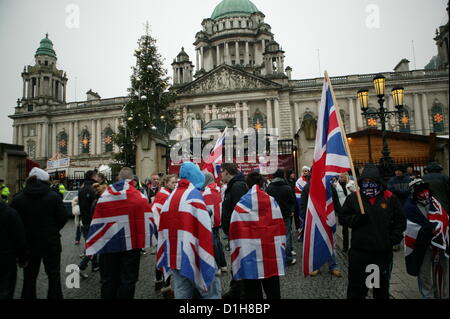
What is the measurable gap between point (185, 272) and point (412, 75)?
48.8m

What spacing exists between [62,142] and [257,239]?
59.7 metres

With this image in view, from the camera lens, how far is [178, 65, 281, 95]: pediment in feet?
136

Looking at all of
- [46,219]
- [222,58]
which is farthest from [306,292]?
[222,58]

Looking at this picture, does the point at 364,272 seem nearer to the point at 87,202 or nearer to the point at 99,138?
the point at 87,202

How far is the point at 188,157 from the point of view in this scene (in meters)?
15.2

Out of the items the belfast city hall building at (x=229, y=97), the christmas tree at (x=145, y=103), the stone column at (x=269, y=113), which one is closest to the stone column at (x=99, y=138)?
the belfast city hall building at (x=229, y=97)

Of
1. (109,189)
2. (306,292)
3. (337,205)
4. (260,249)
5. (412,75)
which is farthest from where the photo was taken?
(412,75)

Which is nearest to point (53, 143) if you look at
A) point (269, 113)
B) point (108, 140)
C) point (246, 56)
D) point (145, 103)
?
point (108, 140)

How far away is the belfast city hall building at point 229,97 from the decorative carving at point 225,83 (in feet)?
0.47

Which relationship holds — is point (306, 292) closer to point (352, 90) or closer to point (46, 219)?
point (46, 219)

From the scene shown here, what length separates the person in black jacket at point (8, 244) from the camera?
354 cm

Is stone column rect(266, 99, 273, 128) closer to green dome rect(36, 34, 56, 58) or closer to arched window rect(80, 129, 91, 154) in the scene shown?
arched window rect(80, 129, 91, 154)

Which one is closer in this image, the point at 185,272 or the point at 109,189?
the point at 185,272

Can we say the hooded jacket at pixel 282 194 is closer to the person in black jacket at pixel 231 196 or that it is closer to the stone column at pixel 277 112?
the person in black jacket at pixel 231 196
